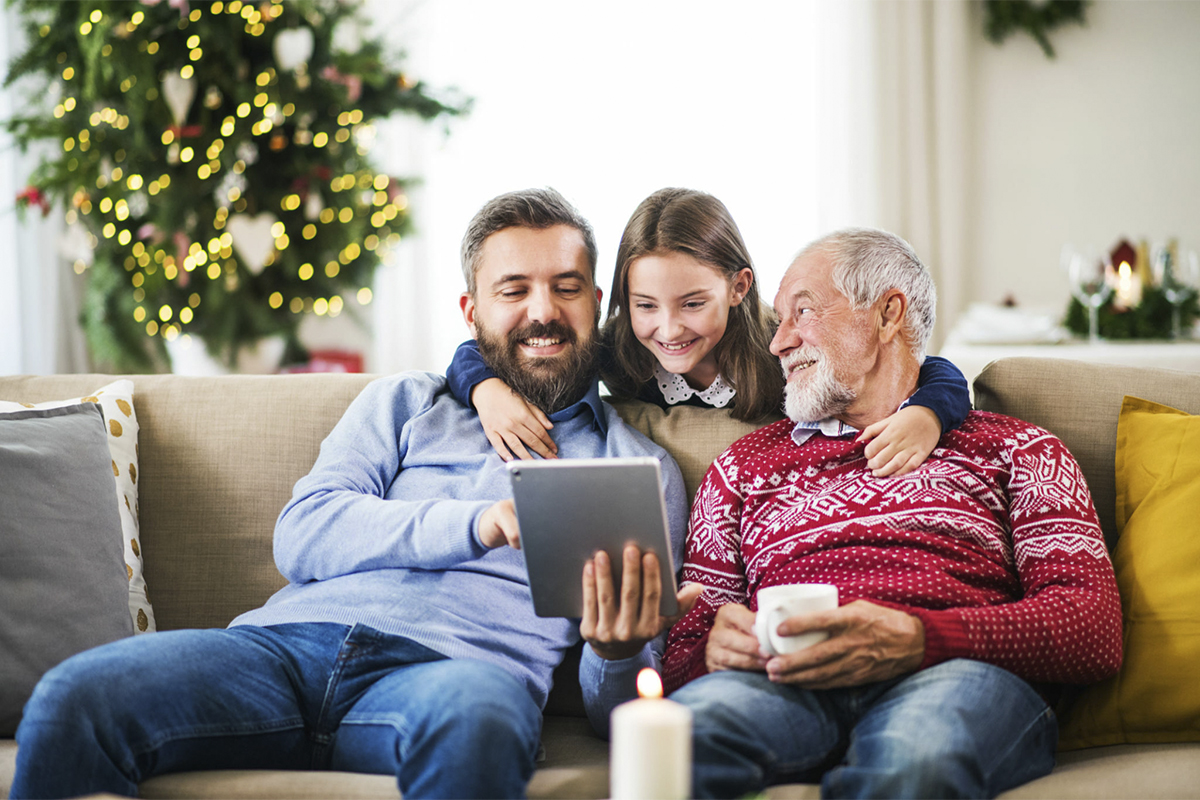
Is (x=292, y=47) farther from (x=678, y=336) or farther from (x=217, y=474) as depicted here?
(x=678, y=336)

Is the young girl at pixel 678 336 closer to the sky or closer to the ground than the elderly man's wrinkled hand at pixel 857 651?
closer to the sky

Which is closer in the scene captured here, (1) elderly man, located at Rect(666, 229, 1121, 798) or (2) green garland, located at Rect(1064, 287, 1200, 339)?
(1) elderly man, located at Rect(666, 229, 1121, 798)

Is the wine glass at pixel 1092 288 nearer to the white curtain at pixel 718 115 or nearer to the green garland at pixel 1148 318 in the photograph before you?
the green garland at pixel 1148 318

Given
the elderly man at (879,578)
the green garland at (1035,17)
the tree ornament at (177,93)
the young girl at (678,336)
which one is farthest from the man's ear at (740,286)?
the green garland at (1035,17)

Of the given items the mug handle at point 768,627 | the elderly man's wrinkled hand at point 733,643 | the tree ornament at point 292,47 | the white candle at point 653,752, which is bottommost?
the elderly man's wrinkled hand at point 733,643

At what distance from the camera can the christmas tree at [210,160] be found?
329 centimetres

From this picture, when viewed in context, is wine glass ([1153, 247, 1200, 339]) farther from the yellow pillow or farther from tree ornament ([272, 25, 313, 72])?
tree ornament ([272, 25, 313, 72])

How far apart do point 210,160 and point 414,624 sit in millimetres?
2614

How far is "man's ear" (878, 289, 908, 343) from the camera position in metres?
1.55

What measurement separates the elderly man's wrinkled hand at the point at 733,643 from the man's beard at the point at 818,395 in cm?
34

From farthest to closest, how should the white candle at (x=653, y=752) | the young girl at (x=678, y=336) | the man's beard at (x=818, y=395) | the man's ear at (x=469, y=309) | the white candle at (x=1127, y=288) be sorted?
the white candle at (x=1127, y=288) → the man's ear at (x=469, y=309) → the young girl at (x=678, y=336) → the man's beard at (x=818, y=395) → the white candle at (x=653, y=752)

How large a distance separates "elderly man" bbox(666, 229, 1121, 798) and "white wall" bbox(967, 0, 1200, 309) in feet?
9.85

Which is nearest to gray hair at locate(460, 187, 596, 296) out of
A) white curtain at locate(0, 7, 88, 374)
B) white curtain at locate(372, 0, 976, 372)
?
white curtain at locate(372, 0, 976, 372)

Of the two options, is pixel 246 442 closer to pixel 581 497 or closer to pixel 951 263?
pixel 581 497
